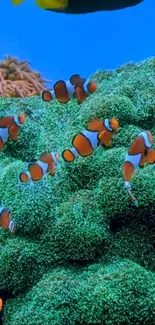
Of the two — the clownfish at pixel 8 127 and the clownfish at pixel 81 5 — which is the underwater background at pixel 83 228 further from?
the clownfish at pixel 81 5

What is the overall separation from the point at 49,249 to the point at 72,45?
13.1 ft

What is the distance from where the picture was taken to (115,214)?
2578 millimetres

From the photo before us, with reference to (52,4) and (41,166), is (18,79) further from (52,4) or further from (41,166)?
(52,4)

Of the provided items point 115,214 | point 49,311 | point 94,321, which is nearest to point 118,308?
point 94,321

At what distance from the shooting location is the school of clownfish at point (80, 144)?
206 centimetres

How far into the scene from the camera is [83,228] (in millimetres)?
2490

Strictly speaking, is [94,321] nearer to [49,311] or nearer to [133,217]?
[49,311]

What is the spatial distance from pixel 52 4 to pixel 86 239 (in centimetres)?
144

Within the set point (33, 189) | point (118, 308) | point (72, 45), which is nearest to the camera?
point (118, 308)

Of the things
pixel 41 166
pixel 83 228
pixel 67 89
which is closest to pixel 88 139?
pixel 41 166

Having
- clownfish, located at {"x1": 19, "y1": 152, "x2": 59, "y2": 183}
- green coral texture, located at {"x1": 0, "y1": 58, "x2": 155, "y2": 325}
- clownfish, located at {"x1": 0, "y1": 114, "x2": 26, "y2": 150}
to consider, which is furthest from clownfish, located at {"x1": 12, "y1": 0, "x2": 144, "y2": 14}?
clownfish, located at {"x1": 0, "y1": 114, "x2": 26, "y2": 150}

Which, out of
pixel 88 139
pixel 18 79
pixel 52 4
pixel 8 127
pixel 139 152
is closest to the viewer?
pixel 52 4

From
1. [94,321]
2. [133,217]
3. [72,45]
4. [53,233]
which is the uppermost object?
[72,45]

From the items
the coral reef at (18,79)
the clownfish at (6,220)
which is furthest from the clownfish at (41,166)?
the coral reef at (18,79)
